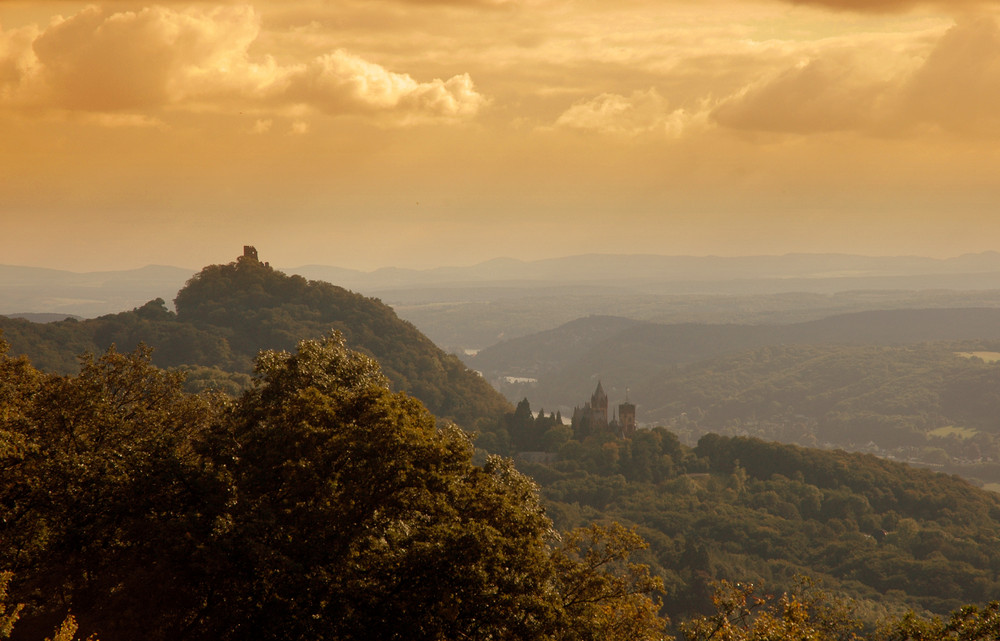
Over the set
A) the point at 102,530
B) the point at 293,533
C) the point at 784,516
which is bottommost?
the point at 784,516

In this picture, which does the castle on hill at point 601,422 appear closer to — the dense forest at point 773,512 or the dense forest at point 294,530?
the dense forest at point 773,512

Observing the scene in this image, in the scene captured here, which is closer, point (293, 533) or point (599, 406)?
point (293, 533)

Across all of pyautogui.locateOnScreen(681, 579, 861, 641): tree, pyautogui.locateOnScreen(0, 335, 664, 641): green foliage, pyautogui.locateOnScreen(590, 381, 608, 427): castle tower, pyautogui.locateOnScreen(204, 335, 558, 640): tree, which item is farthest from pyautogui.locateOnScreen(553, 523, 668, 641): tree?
pyautogui.locateOnScreen(590, 381, 608, 427): castle tower

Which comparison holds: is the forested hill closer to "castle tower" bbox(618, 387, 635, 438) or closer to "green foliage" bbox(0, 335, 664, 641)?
"castle tower" bbox(618, 387, 635, 438)

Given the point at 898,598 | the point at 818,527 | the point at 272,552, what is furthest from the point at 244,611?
the point at 818,527

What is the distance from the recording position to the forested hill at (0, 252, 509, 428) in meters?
132

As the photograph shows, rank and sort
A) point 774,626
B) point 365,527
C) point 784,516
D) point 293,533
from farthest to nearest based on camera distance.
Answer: point 784,516, point 365,527, point 293,533, point 774,626

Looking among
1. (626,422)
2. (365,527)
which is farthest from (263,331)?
(365,527)

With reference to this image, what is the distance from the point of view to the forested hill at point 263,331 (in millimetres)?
132250

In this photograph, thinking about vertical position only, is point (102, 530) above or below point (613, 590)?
above

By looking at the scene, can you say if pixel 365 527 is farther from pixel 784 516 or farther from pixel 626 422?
pixel 626 422

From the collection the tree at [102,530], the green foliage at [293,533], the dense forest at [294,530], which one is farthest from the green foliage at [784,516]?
the tree at [102,530]

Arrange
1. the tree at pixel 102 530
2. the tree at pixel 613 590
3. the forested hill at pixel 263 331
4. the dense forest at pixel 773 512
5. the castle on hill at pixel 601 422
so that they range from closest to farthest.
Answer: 1. the tree at pixel 102 530
2. the tree at pixel 613 590
3. the dense forest at pixel 773 512
4. the castle on hill at pixel 601 422
5. the forested hill at pixel 263 331

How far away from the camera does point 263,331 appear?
144875 mm
